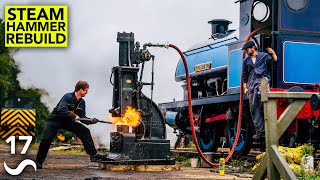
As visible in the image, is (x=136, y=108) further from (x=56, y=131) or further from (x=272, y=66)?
(x=272, y=66)

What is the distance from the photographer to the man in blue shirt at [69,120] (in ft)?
32.0

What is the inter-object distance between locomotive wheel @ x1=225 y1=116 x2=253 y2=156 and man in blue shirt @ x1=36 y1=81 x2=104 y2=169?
3.30 m

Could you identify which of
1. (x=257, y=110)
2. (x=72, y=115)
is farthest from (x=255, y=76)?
(x=72, y=115)

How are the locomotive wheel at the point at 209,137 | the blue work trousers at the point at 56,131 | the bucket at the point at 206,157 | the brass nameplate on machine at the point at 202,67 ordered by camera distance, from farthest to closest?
the brass nameplate on machine at the point at 202,67, the locomotive wheel at the point at 209,137, the bucket at the point at 206,157, the blue work trousers at the point at 56,131

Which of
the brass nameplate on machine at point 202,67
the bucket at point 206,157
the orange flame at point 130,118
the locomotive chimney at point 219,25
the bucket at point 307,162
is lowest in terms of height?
the bucket at point 206,157

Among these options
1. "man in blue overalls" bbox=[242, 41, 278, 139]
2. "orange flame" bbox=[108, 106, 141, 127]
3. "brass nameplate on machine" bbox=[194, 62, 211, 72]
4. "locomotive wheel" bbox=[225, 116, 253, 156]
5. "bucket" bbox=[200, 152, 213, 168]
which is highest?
"brass nameplate on machine" bbox=[194, 62, 211, 72]

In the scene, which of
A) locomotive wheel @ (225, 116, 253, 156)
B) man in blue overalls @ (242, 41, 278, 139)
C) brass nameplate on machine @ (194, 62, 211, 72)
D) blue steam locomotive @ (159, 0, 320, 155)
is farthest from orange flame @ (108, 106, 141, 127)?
brass nameplate on machine @ (194, 62, 211, 72)

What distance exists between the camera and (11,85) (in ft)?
109

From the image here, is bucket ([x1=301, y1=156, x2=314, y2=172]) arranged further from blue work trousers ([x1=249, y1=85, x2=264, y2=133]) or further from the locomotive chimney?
the locomotive chimney

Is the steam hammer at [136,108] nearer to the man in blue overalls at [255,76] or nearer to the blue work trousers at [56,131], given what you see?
the blue work trousers at [56,131]

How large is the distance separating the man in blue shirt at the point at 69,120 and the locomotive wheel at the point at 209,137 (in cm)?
469

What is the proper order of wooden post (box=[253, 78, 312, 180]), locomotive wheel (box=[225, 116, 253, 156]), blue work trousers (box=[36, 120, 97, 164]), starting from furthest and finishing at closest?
1. locomotive wheel (box=[225, 116, 253, 156])
2. blue work trousers (box=[36, 120, 97, 164])
3. wooden post (box=[253, 78, 312, 180])

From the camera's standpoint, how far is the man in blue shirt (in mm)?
9750

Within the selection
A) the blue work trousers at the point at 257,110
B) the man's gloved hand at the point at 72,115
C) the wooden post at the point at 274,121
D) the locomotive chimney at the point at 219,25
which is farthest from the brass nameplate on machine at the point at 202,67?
the wooden post at the point at 274,121
